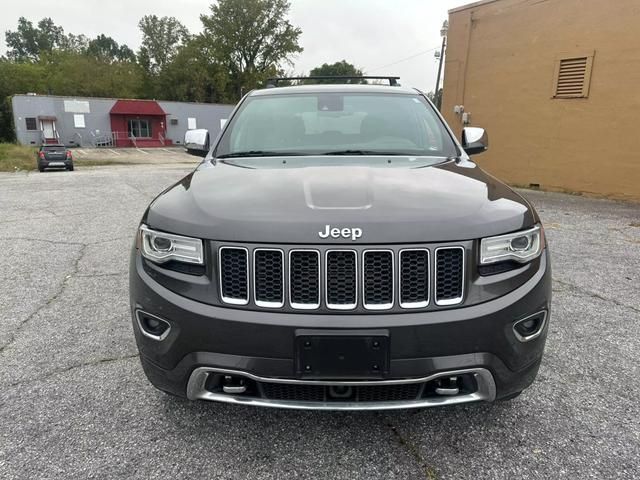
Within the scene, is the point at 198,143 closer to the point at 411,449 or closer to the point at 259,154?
the point at 259,154

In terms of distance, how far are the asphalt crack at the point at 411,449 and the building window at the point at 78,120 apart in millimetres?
46987

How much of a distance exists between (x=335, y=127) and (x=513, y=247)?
164 centimetres

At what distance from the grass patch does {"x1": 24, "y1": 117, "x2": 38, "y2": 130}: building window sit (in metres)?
10.7

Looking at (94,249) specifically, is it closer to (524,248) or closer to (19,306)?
(19,306)

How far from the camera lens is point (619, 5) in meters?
9.32

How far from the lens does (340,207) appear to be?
190 cm

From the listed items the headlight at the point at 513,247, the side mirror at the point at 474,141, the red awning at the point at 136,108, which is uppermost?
the red awning at the point at 136,108

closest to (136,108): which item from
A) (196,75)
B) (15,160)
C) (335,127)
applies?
(196,75)

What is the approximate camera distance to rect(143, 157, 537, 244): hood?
1.82 metres

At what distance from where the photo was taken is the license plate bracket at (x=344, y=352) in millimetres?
1764

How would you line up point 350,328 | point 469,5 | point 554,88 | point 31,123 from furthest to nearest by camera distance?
point 31,123, point 469,5, point 554,88, point 350,328

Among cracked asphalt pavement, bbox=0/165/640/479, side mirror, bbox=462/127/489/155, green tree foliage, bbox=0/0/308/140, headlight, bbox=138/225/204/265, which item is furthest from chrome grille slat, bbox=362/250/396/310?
green tree foliage, bbox=0/0/308/140

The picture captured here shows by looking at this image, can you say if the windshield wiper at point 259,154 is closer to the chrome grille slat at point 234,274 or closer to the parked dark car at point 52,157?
the chrome grille slat at point 234,274

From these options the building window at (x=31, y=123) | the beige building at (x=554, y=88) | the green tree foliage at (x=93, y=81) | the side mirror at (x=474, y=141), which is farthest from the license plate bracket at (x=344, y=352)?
the green tree foliage at (x=93, y=81)
